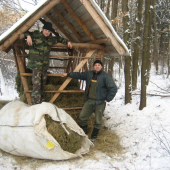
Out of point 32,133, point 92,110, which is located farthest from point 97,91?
point 32,133

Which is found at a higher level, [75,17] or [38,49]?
[75,17]

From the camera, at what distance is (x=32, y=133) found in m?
2.81

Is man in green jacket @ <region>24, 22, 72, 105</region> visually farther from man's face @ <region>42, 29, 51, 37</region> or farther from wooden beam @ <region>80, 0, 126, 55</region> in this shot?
wooden beam @ <region>80, 0, 126, 55</region>

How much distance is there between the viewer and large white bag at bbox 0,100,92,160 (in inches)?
109

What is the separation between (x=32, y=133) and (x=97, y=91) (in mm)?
1805

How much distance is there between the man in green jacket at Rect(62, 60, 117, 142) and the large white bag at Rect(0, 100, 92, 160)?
821 millimetres

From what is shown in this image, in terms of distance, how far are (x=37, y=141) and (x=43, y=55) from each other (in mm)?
2141

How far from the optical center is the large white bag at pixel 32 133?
9.12 feet

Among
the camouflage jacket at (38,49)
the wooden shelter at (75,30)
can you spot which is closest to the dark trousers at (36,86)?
the camouflage jacket at (38,49)

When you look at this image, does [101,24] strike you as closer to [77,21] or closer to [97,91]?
[77,21]

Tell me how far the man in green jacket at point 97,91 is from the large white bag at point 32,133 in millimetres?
821

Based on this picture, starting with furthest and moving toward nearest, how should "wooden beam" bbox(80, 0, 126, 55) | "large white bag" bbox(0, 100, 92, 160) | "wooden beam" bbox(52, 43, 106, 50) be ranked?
"wooden beam" bbox(52, 43, 106, 50) → "wooden beam" bbox(80, 0, 126, 55) → "large white bag" bbox(0, 100, 92, 160)

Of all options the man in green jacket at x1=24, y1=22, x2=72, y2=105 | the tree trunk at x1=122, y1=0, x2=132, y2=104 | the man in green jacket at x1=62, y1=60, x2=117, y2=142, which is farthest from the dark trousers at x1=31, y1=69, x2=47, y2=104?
the tree trunk at x1=122, y1=0, x2=132, y2=104

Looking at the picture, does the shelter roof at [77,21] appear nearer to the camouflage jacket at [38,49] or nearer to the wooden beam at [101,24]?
the wooden beam at [101,24]
